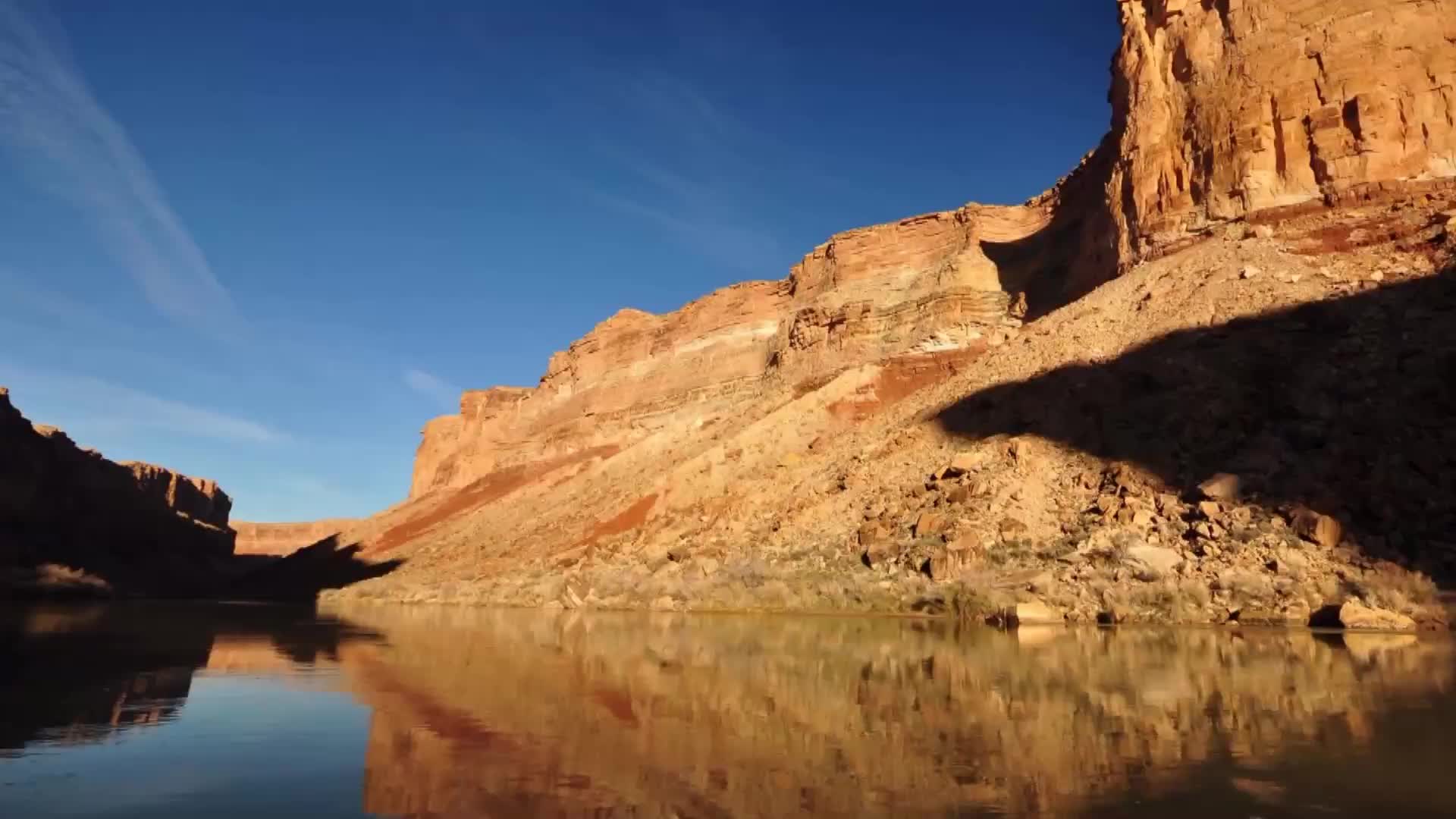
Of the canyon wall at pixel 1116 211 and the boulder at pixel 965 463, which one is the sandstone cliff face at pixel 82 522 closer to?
the canyon wall at pixel 1116 211

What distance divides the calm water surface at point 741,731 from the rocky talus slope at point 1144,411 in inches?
237

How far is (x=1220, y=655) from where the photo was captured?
12.0m

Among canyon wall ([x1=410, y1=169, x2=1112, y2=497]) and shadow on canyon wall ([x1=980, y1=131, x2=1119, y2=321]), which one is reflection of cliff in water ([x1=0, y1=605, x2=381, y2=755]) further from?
shadow on canyon wall ([x1=980, y1=131, x2=1119, y2=321])

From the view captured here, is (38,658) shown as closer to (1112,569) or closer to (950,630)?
(950,630)

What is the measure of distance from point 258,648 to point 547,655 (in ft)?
19.1

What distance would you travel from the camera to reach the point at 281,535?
133125 mm

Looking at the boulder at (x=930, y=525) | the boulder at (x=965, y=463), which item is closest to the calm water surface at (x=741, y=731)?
the boulder at (x=930, y=525)

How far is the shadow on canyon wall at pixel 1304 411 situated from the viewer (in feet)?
60.1

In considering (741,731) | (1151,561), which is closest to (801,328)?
(1151,561)

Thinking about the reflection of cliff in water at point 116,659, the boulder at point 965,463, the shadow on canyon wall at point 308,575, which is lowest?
the reflection of cliff in water at point 116,659

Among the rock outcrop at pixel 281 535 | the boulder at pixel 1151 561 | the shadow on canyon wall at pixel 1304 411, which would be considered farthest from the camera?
the rock outcrop at pixel 281 535

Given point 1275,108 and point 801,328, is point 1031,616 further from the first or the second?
point 801,328

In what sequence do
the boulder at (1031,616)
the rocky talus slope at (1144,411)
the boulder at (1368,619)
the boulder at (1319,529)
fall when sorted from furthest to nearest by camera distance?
the rocky talus slope at (1144,411), the boulder at (1031,616), the boulder at (1319,529), the boulder at (1368,619)

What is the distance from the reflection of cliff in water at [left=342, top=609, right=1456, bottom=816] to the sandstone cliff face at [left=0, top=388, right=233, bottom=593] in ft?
143
